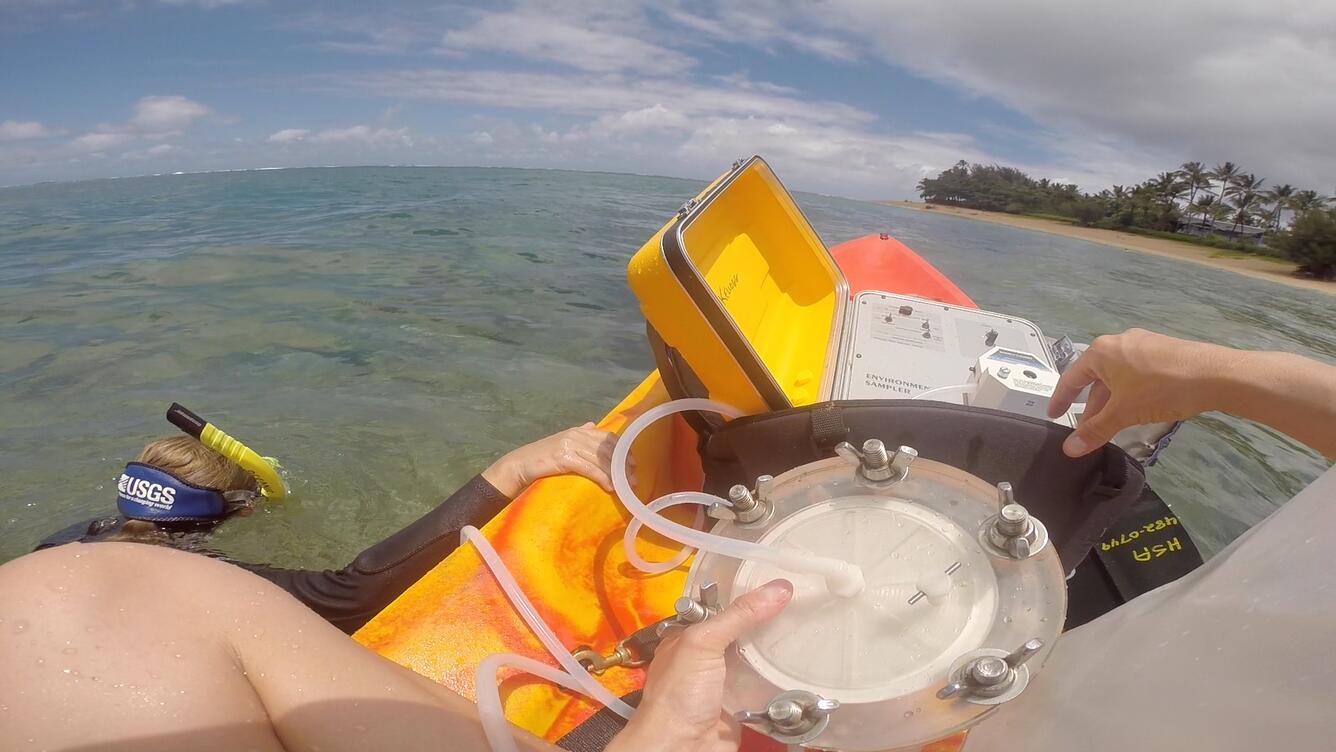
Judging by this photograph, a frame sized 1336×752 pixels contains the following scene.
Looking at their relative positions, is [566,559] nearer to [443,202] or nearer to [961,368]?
[961,368]

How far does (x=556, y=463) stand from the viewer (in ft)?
6.49

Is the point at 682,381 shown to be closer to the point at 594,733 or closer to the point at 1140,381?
the point at 594,733

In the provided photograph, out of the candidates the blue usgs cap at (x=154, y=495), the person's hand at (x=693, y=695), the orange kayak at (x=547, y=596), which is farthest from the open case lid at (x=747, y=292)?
the blue usgs cap at (x=154, y=495)

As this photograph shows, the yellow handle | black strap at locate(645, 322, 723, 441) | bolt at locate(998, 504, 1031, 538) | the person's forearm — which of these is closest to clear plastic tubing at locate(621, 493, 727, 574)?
black strap at locate(645, 322, 723, 441)

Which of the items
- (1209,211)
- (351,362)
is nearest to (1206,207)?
(1209,211)

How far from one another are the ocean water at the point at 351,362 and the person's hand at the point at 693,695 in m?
2.74

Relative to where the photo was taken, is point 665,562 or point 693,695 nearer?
point 693,695

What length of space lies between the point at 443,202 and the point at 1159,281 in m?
18.4

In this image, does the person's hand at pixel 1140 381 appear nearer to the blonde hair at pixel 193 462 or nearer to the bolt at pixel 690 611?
the bolt at pixel 690 611

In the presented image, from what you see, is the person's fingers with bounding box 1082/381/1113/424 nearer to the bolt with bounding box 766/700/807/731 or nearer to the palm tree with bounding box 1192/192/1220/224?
the bolt with bounding box 766/700/807/731

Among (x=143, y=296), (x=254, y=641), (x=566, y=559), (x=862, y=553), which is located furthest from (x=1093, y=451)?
(x=143, y=296)

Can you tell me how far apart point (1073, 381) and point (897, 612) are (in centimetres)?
72

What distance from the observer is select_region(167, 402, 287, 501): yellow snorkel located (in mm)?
2740

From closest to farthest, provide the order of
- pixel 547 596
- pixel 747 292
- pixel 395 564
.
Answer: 1. pixel 547 596
2. pixel 395 564
3. pixel 747 292
